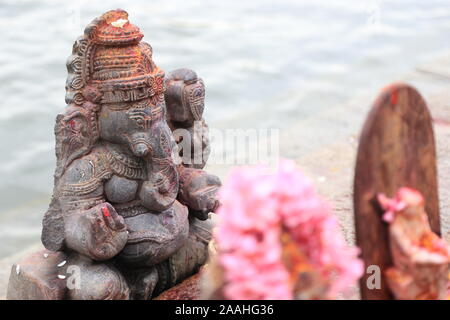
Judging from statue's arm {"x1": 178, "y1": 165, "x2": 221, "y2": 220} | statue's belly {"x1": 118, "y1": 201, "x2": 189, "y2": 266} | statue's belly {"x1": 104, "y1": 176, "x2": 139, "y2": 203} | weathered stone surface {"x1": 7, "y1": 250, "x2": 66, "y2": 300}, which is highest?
statue's belly {"x1": 104, "y1": 176, "x2": 139, "y2": 203}

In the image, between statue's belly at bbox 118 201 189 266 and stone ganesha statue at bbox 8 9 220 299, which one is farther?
statue's belly at bbox 118 201 189 266

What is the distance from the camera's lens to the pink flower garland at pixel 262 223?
1.71 metres

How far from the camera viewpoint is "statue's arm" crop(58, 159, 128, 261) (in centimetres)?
258

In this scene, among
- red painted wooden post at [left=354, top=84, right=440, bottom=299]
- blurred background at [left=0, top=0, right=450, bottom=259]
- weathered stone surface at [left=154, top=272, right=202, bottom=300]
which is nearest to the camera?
red painted wooden post at [left=354, top=84, right=440, bottom=299]

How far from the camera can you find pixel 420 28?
8.60 metres

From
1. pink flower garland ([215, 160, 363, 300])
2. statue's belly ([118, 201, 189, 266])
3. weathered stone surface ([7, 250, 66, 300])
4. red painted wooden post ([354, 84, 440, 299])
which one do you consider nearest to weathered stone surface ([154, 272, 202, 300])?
statue's belly ([118, 201, 189, 266])

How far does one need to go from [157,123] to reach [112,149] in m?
0.19

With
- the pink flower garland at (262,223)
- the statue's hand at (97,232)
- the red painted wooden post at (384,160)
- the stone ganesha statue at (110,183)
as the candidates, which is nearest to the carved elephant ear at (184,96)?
the stone ganesha statue at (110,183)

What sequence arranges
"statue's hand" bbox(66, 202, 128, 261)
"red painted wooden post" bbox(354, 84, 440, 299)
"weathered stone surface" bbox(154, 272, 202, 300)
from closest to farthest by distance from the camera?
"red painted wooden post" bbox(354, 84, 440, 299)
"statue's hand" bbox(66, 202, 128, 261)
"weathered stone surface" bbox(154, 272, 202, 300)

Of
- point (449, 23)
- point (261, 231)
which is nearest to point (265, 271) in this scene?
point (261, 231)

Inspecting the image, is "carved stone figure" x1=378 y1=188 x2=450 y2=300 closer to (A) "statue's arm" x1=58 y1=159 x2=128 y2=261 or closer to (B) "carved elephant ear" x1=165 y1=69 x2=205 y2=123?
(A) "statue's arm" x1=58 y1=159 x2=128 y2=261

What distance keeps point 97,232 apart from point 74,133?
349 mm

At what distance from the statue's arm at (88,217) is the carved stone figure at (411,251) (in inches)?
37.4

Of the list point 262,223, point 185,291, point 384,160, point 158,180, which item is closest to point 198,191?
point 158,180
